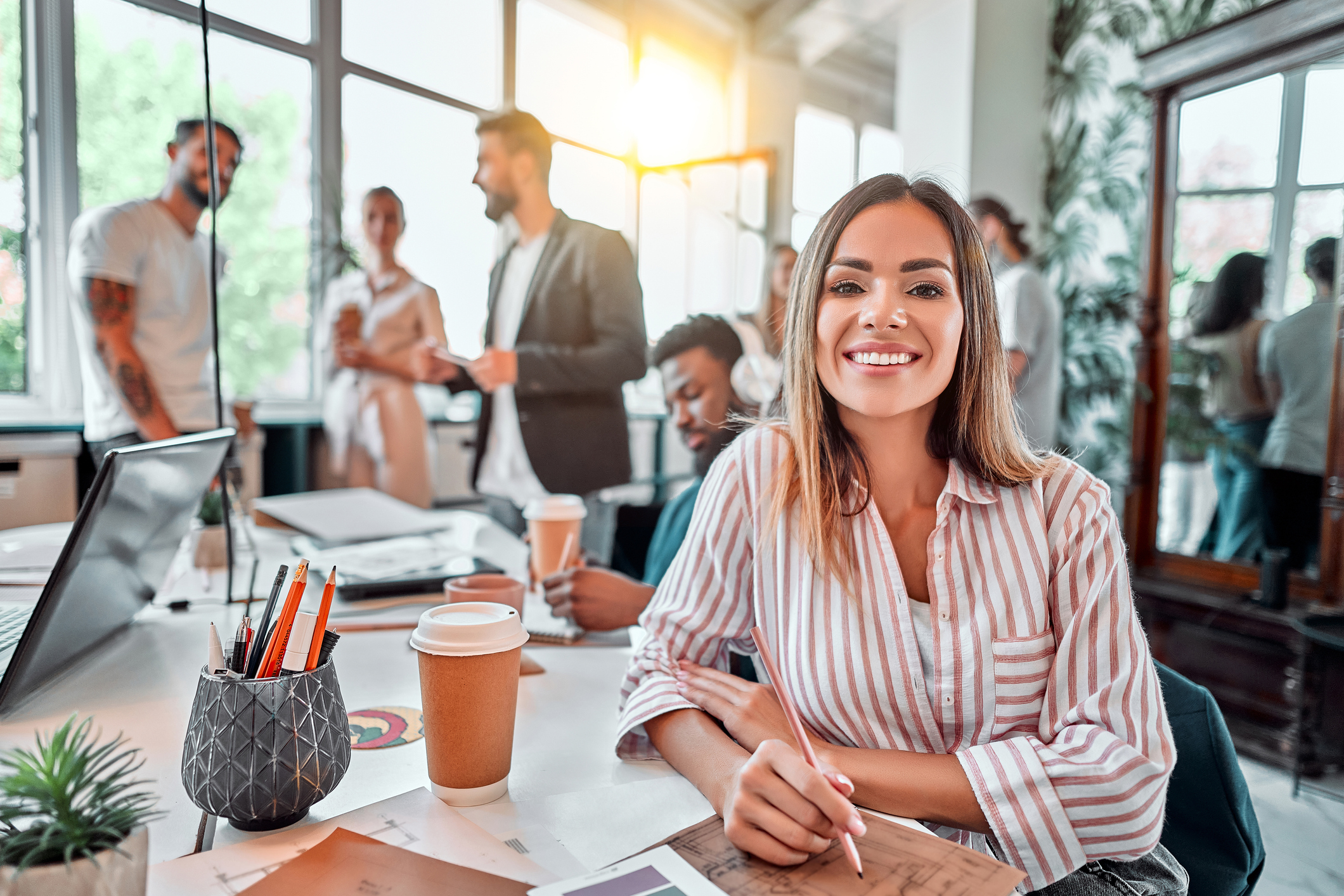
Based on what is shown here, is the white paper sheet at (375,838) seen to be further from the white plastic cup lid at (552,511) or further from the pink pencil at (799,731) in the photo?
the white plastic cup lid at (552,511)

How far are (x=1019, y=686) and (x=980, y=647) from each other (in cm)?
5

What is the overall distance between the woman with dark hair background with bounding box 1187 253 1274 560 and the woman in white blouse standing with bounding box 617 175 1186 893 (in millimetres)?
2015

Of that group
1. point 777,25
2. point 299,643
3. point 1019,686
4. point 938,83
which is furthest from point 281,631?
point 777,25

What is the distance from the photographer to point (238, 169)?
11.6ft

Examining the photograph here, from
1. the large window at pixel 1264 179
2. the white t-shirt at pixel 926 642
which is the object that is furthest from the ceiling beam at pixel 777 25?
the white t-shirt at pixel 926 642

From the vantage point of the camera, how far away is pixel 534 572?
143cm

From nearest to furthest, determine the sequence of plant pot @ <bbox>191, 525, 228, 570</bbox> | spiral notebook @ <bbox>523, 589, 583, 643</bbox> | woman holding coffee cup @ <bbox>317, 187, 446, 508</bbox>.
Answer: spiral notebook @ <bbox>523, 589, 583, 643</bbox>, plant pot @ <bbox>191, 525, 228, 570</bbox>, woman holding coffee cup @ <bbox>317, 187, 446, 508</bbox>

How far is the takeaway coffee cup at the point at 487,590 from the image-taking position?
39.3 inches

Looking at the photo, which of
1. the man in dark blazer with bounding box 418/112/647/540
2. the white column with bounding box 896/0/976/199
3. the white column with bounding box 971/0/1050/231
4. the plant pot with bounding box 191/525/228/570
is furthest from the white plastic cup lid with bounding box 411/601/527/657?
the white column with bounding box 971/0/1050/231

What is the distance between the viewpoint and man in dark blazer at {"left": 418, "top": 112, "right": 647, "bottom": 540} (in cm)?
277

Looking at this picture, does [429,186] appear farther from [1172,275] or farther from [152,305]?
[1172,275]

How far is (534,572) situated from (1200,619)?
2252 millimetres

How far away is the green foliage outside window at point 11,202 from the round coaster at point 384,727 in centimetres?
154

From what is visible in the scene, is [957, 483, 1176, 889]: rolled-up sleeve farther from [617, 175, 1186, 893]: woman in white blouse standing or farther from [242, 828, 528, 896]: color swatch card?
[242, 828, 528, 896]: color swatch card
